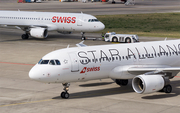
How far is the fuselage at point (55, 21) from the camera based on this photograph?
56.5m

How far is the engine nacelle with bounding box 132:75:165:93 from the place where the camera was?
23266mm

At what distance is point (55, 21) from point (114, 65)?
34269 mm

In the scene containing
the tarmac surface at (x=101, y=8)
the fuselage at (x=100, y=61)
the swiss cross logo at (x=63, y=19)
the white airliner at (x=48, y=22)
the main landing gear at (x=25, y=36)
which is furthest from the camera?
the tarmac surface at (x=101, y=8)

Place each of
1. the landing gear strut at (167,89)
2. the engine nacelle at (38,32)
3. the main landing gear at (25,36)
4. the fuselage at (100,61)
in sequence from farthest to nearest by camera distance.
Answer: the main landing gear at (25,36) → the engine nacelle at (38,32) → the landing gear strut at (167,89) → the fuselage at (100,61)

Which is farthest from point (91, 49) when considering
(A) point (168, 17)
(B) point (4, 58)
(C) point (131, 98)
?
(A) point (168, 17)

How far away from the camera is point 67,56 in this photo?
77.5ft

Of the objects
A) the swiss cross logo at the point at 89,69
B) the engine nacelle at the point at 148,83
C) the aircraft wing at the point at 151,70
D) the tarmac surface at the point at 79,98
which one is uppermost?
the swiss cross logo at the point at 89,69

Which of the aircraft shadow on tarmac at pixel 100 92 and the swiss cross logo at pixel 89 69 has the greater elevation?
the swiss cross logo at pixel 89 69

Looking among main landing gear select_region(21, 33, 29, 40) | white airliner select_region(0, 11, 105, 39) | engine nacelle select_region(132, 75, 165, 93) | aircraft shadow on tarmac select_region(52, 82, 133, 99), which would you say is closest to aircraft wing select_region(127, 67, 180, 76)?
engine nacelle select_region(132, 75, 165, 93)

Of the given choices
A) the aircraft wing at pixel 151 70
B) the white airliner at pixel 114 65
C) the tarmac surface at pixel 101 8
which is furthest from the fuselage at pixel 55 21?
the tarmac surface at pixel 101 8

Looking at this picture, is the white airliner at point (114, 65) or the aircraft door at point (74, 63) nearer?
the white airliner at point (114, 65)

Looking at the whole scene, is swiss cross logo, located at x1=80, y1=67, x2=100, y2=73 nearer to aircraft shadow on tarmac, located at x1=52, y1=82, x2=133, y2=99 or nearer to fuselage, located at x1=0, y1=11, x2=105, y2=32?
aircraft shadow on tarmac, located at x1=52, y1=82, x2=133, y2=99

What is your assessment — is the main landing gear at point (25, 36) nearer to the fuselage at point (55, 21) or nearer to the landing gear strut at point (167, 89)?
the fuselage at point (55, 21)

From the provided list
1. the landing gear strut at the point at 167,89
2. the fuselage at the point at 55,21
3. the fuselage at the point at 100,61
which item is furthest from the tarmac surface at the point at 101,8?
the landing gear strut at the point at 167,89
